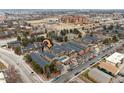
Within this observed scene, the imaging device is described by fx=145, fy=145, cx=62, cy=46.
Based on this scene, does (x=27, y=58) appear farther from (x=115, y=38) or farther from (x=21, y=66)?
(x=115, y=38)

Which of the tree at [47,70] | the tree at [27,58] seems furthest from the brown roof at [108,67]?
the tree at [27,58]

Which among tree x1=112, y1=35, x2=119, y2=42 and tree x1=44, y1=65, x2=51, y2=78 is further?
tree x1=112, y1=35, x2=119, y2=42

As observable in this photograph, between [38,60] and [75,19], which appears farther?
[38,60]

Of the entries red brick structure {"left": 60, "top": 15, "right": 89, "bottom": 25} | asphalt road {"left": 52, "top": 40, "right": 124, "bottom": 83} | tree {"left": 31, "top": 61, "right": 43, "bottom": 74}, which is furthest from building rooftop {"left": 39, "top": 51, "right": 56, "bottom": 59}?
red brick structure {"left": 60, "top": 15, "right": 89, "bottom": 25}

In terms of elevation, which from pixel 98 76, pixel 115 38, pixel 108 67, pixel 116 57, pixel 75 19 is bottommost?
pixel 98 76

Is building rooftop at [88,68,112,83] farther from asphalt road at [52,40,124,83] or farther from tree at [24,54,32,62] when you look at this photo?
tree at [24,54,32,62]

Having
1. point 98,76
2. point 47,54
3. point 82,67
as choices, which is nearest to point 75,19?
point 47,54

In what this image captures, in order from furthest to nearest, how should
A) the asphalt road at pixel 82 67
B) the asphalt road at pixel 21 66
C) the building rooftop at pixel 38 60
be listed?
1. the building rooftop at pixel 38 60
2. the asphalt road at pixel 82 67
3. the asphalt road at pixel 21 66

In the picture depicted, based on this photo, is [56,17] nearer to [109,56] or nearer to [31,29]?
[31,29]

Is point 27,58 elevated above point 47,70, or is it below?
above

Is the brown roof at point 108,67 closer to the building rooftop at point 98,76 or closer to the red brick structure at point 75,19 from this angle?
the building rooftop at point 98,76
